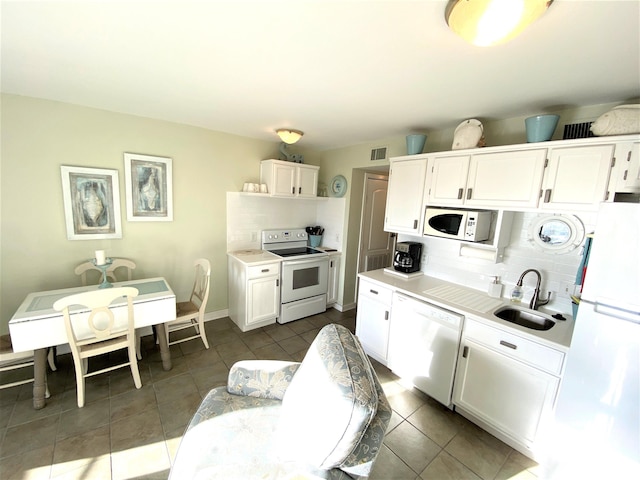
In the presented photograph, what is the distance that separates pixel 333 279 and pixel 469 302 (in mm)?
1987

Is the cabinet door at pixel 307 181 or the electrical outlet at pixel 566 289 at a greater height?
the cabinet door at pixel 307 181

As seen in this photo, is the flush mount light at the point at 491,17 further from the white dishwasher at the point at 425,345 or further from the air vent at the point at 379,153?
the air vent at the point at 379,153

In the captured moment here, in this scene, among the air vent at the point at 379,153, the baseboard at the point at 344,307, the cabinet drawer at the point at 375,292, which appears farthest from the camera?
the baseboard at the point at 344,307

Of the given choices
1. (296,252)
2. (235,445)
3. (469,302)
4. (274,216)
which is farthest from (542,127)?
(274,216)

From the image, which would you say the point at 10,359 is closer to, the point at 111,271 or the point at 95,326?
the point at 95,326

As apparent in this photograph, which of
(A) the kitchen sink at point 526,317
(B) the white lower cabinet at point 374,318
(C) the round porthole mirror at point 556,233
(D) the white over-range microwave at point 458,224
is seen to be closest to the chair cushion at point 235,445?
(B) the white lower cabinet at point 374,318

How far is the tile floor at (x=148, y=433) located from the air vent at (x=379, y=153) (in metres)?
2.42

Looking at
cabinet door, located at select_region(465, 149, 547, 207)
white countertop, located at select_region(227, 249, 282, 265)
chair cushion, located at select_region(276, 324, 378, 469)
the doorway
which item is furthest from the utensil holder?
chair cushion, located at select_region(276, 324, 378, 469)

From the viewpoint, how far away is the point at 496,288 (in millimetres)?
2213

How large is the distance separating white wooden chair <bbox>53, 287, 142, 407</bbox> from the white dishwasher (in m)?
2.22

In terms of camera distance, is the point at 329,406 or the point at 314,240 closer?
the point at 329,406

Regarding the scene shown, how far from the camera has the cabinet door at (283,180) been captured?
10.8 ft

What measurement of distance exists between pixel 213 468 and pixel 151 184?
105 inches

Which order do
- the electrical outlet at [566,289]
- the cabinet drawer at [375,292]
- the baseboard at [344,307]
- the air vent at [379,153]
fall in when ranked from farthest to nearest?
the baseboard at [344,307] < the air vent at [379,153] < the cabinet drawer at [375,292] < the electrical outlet at [566,289]
